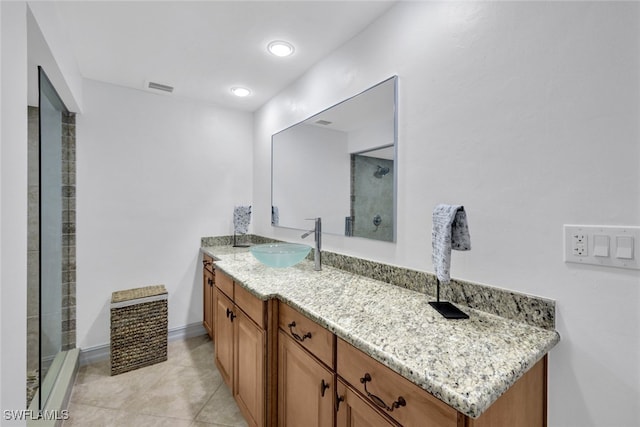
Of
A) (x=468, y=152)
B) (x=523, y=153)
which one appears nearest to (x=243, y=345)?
(x=468, y=152)

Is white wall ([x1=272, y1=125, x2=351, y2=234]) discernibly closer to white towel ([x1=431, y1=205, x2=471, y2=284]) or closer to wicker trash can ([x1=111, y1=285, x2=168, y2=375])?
white towel ([x1=431, y1=205, x2=471, y2=284])

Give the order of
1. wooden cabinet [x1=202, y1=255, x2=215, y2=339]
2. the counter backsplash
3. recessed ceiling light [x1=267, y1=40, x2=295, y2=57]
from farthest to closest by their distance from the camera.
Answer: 1. wooden cabinet [x1=202, y1=255, x2=215, y2=339]
2. recessed ceiling light [x1=267, y1=40, x2=295, y2=57]
3. the counter backsplash

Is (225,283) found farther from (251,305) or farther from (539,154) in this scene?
(539,154)

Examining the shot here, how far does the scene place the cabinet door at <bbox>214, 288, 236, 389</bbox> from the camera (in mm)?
1731

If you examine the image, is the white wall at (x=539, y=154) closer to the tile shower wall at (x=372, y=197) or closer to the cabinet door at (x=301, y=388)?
the tile shower wall at (x=372, y=197)

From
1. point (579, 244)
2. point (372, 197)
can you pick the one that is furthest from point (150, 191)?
point (579, 244)

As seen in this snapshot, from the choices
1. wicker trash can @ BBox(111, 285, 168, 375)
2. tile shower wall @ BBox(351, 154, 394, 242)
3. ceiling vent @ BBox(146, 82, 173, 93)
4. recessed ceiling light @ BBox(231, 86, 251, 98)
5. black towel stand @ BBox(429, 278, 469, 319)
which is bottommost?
wicker trash can @ BBox(111, 285, 168, 375)

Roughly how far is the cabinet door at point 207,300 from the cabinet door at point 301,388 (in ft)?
4.40

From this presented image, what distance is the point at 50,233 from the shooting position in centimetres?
187

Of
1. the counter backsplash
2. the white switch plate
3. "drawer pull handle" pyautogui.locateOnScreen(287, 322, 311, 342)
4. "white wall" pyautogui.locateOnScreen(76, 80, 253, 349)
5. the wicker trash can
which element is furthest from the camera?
"white wall" pyautogui.locateOnScreen(76, 80, 253, 349)

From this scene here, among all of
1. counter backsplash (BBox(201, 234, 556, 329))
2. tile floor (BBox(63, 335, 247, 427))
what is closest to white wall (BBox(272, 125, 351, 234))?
counter backsplash (BBox(201, 234, 556, 329))
